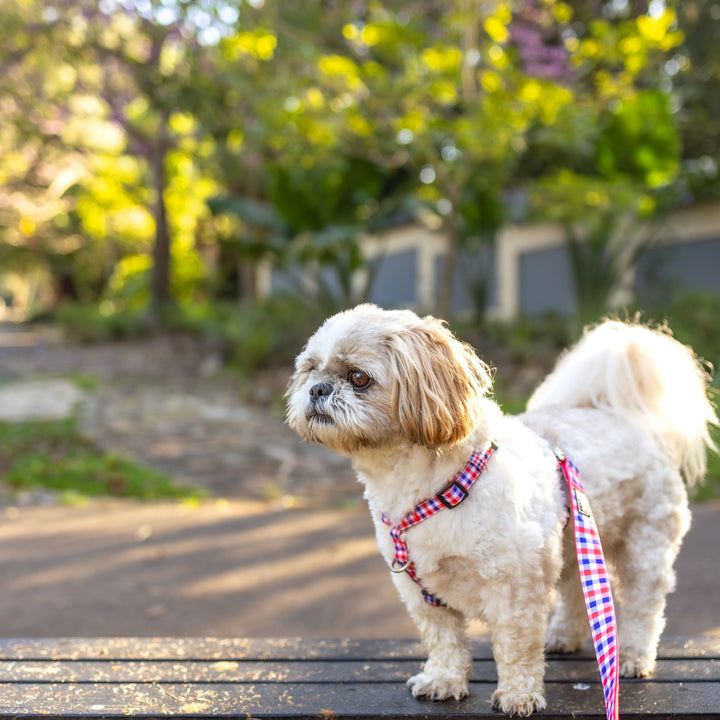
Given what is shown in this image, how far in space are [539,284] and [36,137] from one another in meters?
12.5

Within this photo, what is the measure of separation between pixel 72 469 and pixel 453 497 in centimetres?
564

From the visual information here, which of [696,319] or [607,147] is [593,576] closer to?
[696,319]

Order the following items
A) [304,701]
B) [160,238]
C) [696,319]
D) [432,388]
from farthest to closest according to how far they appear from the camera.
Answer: [160,238] < [696,319] < [304,701] < [432,388]

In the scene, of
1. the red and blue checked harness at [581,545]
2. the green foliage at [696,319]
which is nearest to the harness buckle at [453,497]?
the red and blue checked harness at [581,545]

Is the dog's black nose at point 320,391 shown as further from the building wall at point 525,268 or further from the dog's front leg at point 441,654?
the building wall at point 525,268

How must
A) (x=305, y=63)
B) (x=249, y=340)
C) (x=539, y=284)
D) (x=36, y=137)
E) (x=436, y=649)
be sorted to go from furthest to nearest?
(x=36, y=137) < (x=539, y=284) < (x=249, y=340) < (x=305, y=63) < (x=436, y=649)

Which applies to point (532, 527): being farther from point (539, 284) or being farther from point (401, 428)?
point (539, 284)

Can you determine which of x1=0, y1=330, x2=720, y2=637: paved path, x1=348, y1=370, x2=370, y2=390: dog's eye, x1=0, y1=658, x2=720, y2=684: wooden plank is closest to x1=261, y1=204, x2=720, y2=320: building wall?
x1=0, y1=330, x2=720, y2=637: paved path

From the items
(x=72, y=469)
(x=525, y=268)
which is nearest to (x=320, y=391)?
(x=72, y=469)

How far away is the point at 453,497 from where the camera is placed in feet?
7.82

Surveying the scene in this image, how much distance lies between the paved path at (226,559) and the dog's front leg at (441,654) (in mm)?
→ 1262

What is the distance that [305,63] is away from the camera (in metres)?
10.1

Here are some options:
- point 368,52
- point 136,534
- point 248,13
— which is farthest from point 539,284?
point 136,534

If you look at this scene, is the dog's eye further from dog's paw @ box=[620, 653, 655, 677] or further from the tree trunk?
the tree trunk
